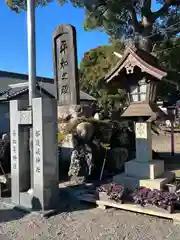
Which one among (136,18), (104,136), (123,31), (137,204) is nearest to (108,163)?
(104,136)

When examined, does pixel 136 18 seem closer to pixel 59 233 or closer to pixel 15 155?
pixel 15 155

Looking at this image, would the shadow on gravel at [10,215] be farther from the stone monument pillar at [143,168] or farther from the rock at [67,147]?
the rock at [67,147]

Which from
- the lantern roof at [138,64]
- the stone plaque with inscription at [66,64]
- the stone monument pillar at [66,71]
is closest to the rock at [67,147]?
the stone monument pillar at [66,71]

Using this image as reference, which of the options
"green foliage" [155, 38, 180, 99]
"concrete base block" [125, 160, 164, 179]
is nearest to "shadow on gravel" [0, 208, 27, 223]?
"concrete base block" [125, 160, 164, 179]

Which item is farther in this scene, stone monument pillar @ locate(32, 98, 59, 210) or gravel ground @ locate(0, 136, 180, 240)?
stone monument pillar @ locate(32, 98, 59, 210)

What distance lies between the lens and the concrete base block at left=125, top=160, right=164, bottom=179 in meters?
5.52

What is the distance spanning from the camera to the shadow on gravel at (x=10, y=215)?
181 inches

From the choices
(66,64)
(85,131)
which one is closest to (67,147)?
(85,131)

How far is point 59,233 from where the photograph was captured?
402 centimetres

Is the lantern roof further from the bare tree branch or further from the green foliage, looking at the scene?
the green foliage

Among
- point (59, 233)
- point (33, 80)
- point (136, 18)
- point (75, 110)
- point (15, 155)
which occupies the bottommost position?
point (59, 233)

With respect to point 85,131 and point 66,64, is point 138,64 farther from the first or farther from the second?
point 66,64

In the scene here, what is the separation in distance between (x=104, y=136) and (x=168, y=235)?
440 centimetres

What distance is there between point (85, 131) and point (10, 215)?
11.1ft
